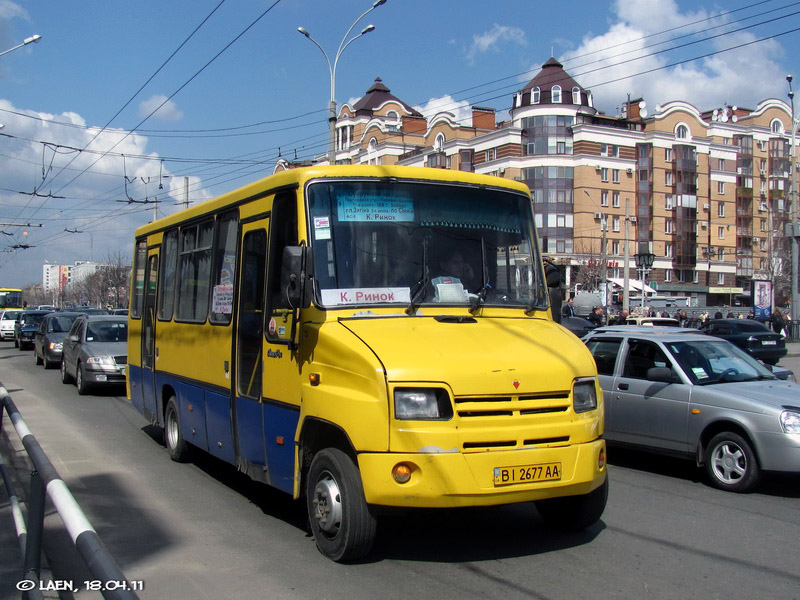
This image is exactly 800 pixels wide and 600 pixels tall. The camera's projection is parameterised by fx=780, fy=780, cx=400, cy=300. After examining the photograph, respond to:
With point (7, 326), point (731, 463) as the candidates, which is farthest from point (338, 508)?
point (7, 326)

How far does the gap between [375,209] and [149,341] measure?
5426 mm

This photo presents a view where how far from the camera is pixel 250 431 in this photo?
6.63 metres

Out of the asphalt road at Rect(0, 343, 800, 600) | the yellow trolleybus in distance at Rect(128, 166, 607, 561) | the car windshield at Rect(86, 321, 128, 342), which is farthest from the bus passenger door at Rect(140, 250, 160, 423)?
the car windshield at Rect(86, 321, 128, 342)

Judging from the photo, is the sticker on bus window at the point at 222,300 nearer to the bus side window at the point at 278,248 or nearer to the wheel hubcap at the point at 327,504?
the bus side window at the point at 278,248

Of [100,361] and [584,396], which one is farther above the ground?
[584,396]

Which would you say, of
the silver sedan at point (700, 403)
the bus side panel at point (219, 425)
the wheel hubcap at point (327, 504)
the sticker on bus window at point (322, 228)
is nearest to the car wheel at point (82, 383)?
the bus side panel at point (219, 425)

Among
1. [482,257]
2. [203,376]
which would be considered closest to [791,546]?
[482,257]

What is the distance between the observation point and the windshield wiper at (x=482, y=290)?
19.7 feet

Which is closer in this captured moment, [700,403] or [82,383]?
[700,403]

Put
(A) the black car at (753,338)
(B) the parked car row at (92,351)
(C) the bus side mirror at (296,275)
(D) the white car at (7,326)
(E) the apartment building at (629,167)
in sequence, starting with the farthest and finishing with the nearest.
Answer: (E) the apartment building at (629,167), (D) the white car at (7,326), (A) the black car at (753,338), (B) the parked car row at (92,351), (C) the bus side mirror at (296,275)

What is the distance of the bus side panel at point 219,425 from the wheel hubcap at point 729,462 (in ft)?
16.1

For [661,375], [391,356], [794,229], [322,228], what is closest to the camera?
[391,356]

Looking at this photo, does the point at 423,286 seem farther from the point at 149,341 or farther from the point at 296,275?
the point at 149,341

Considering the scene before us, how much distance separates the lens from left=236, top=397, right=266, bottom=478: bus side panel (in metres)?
6.42
